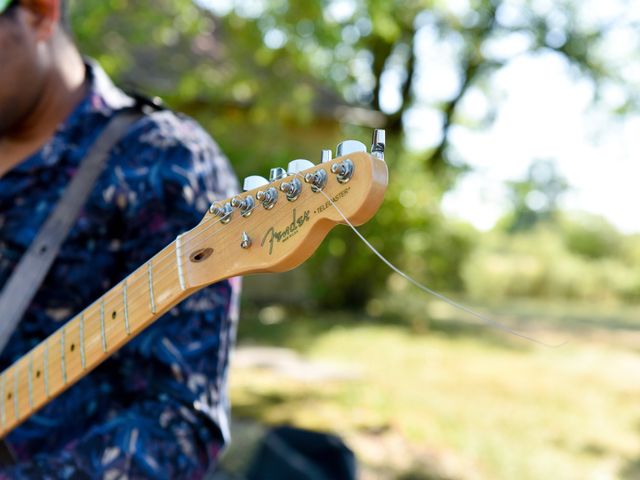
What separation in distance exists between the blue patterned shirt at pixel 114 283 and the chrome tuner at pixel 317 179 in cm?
61

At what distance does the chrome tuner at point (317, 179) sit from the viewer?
3.65 feet

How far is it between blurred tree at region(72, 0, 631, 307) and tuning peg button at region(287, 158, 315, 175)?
559cm

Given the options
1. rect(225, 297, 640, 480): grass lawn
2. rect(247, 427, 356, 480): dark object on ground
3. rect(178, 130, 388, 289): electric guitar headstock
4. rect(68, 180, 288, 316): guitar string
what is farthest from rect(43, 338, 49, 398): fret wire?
rect(225, 297, 640, 480): grass lawn

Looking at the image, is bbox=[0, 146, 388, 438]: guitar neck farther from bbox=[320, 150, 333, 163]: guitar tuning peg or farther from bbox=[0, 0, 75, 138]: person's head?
bbox=[0, 0, 75, 138]: person's head

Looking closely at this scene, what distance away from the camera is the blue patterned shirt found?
61.8 inches

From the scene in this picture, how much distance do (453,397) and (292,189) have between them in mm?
6673

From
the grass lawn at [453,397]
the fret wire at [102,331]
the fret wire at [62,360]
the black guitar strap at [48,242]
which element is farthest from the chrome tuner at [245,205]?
the grass lawn at [453,397]

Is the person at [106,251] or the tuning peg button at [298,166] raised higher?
the tuning peg button at [298,166]

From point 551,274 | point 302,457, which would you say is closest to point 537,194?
point 551,274

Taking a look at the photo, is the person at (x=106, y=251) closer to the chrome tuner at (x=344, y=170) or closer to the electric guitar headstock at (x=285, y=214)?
the electric guitar headstock at (x=285, y=214)

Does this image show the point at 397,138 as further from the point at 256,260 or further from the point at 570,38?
the point at 256,260

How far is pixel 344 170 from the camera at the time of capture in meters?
1.07

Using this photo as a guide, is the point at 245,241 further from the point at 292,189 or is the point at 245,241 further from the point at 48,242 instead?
the point at 48,242

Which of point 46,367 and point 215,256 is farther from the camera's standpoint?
point 46,367
